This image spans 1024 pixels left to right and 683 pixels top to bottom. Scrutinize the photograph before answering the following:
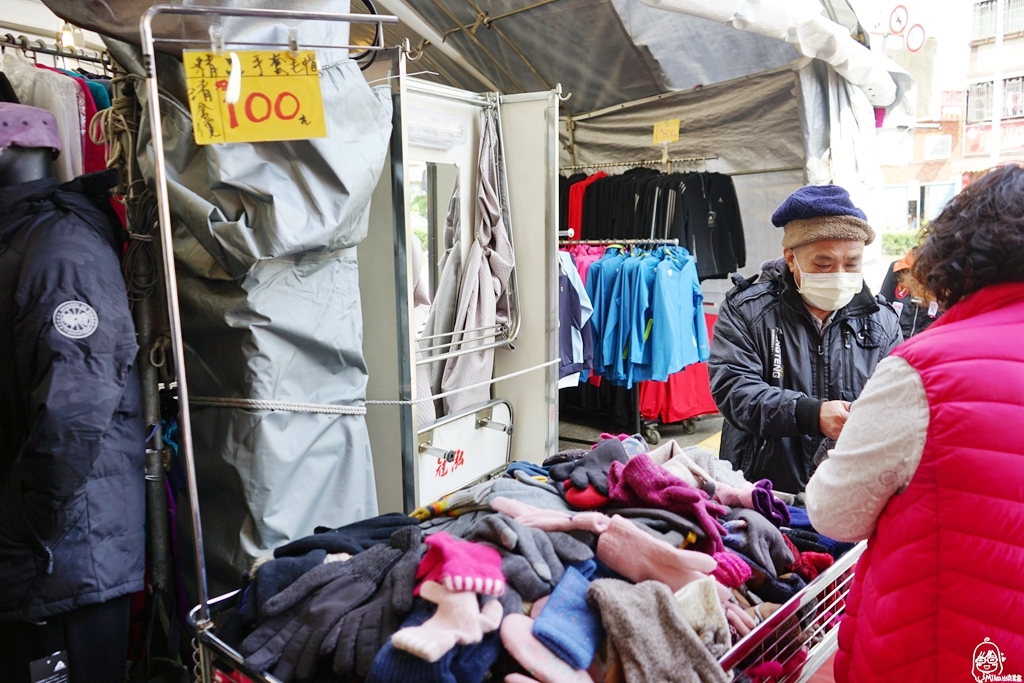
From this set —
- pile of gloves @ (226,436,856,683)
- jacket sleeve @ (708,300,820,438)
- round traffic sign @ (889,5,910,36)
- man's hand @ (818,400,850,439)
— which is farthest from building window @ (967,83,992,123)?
pile of gloves @ (226,436,856,683)

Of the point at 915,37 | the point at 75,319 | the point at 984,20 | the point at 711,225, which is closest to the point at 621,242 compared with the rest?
the point at 711,225

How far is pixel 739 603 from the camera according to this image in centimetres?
104

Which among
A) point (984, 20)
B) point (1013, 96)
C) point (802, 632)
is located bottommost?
point (802, 632)

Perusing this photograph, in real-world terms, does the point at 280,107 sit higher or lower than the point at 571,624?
higher

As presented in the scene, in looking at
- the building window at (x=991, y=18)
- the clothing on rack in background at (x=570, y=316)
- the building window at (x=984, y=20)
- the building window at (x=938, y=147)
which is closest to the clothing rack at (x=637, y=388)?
the clothing on rack in background at (x=570, y=316)

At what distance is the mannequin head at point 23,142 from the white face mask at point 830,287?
6.56ft

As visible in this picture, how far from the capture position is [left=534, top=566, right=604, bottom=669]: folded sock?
83 centimetres

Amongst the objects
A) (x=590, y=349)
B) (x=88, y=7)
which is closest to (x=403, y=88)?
(x=88, y=7)

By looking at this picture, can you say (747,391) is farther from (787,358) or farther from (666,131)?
(666,131)

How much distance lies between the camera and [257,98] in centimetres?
114

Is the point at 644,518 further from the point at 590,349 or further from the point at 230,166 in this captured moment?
the point at 590,349

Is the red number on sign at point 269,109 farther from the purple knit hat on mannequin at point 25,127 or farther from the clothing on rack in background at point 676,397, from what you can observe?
the clothing on rack in background at point 676,397

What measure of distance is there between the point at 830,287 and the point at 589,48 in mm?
3247

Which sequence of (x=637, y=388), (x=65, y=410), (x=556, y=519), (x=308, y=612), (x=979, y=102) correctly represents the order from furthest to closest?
1. (x=979, y=102)
2. (x=637, y=388)
3. (x=65, y=410)
4. (x=556, y=519)
5. (x=308, y=612)
